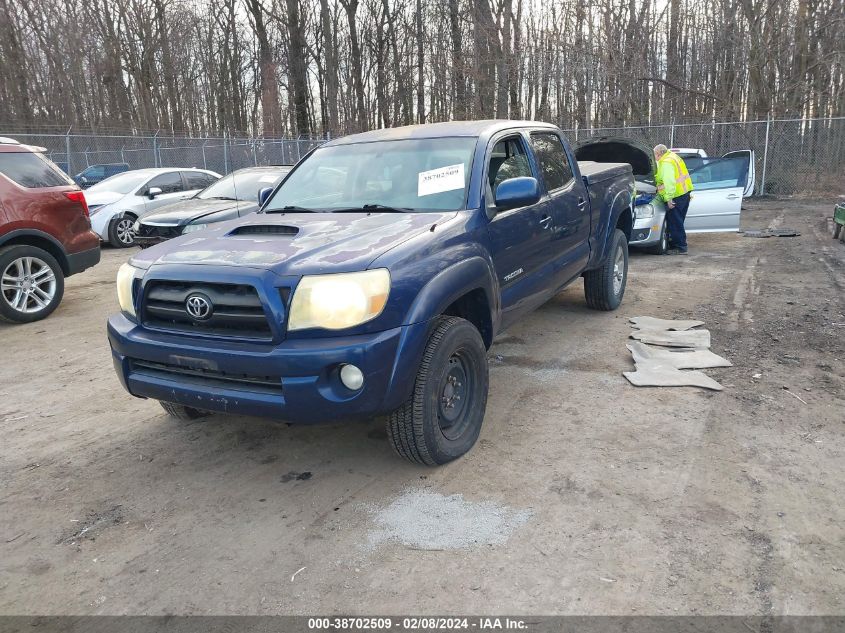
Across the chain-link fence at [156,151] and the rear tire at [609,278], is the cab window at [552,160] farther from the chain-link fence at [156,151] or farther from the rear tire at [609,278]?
the chain-link fence at [156,151]

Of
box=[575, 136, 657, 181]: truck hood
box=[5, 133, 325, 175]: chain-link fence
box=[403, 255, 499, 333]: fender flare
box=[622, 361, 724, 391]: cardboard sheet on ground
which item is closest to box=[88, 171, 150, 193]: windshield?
box=[5, 133, 325, 175]: chain-link fence

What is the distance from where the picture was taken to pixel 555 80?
81.0 ft

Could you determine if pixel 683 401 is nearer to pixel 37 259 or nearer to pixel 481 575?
pixel 481 575

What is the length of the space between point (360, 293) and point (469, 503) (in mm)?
1204

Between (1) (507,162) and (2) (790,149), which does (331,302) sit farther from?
(2) (790,149)

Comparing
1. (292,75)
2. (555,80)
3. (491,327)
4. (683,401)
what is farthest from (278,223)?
(292,75)

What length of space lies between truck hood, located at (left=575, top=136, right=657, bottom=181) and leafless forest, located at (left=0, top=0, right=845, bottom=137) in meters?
13.2

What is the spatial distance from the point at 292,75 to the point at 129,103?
25.7 feet

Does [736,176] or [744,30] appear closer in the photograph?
[736,176]

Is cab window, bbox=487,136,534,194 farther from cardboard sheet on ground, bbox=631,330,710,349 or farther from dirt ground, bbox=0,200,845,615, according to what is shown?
cardboard sheet on ground, bbox=631,330,710,349

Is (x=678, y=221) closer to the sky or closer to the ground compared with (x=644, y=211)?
closer to the ground

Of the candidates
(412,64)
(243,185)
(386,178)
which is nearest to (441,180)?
(386,178)

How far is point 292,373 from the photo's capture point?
2.99m

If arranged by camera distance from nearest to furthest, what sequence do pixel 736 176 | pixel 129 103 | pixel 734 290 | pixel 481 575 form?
pixel 481 575, pixel 734 290, pixel 736 176, pixel 129 103
